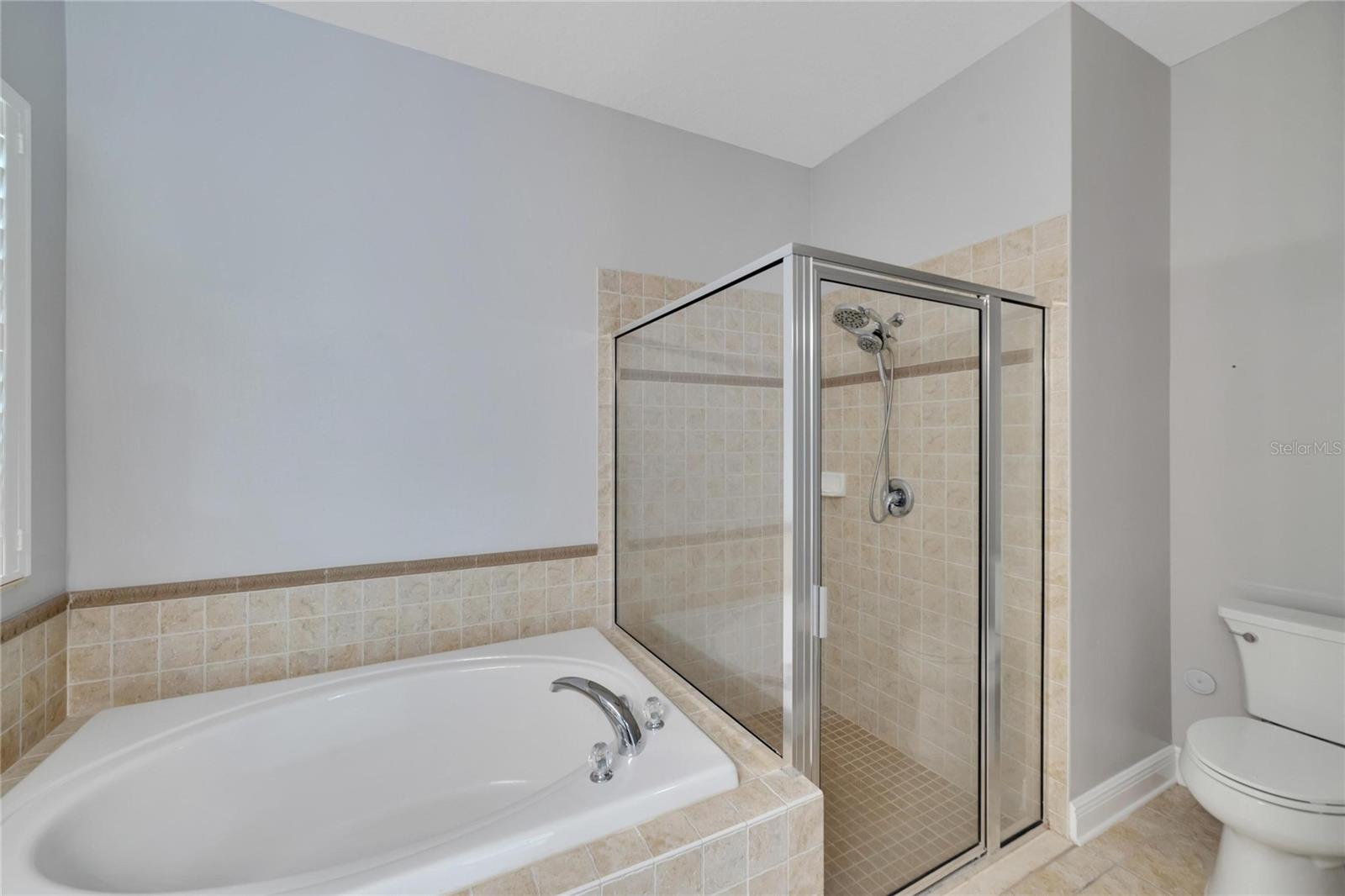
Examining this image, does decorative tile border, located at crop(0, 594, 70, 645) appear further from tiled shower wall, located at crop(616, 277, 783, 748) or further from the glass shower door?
the glass shower door

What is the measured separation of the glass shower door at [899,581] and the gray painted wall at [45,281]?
1.86 m

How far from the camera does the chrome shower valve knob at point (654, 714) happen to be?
1.38 metres

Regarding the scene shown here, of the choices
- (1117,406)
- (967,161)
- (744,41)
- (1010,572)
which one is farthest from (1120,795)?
(744,41)

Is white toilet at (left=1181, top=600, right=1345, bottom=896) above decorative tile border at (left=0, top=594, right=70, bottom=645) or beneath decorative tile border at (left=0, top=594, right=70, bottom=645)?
beneath

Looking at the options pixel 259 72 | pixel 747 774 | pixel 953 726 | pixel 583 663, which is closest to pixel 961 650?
pixel 953 726

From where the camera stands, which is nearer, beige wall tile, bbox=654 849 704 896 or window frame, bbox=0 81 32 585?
beige wall tile, bbox=654 849 704 896

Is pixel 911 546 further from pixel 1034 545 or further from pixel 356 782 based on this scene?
pixel 356 782

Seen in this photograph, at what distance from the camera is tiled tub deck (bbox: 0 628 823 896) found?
0.98 metres

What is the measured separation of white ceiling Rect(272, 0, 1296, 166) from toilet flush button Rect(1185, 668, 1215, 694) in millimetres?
2082

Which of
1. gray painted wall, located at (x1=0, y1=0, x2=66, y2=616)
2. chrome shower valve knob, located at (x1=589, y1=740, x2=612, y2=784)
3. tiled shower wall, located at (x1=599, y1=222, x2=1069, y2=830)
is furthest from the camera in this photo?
tiled shower wall, located at (x1=599, y1=222, x2=1069, y2=830)

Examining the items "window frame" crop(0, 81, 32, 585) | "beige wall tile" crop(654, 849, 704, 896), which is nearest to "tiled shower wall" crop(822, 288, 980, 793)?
"beige wall tile" crop(654, 849, 704, 896)

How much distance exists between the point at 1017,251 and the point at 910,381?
2.35 ft

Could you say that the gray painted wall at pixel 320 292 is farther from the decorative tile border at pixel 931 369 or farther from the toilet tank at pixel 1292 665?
the toilet tank at pixel 1292 665

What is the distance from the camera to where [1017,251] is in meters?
1.76
